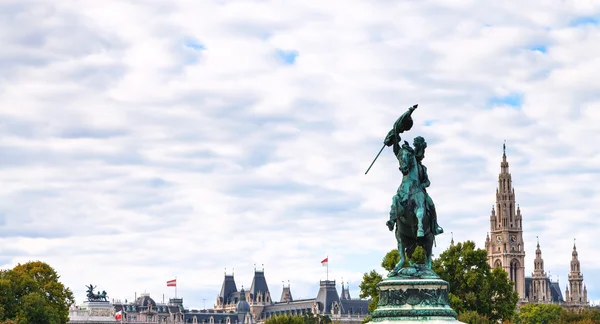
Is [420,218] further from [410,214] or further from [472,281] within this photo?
[472,281]

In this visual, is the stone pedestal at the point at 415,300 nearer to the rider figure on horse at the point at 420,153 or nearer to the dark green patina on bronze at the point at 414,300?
the dark green patina on bronze at the point at 414,300

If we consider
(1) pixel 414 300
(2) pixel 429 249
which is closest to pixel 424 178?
(2) pixel 429 249

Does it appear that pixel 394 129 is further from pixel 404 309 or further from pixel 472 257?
pixel 472 257

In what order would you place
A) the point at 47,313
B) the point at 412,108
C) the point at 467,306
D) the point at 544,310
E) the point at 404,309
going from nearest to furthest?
the point at 404,309 < the point at 412,108 < the point at 467,306 < the point at 47,313 < the point at 544,310

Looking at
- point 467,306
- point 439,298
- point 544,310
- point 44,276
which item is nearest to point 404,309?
point 439,298

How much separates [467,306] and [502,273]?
5129 millimetres

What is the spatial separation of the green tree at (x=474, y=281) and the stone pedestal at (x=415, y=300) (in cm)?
5559

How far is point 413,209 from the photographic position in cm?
2716

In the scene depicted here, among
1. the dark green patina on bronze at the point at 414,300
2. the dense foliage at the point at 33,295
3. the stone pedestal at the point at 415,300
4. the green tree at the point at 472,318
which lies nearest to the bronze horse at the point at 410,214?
the stone pedestal at the point at 415,300

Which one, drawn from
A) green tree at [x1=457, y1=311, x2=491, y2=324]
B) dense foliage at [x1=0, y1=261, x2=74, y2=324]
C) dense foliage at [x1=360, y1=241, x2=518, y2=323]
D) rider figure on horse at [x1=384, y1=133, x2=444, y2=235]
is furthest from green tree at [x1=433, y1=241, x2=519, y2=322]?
rider figure on horse at [x1=384, y1=133, x2=444, y2=235]

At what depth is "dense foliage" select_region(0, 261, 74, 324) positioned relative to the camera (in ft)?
310

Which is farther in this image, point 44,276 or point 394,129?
point 44,276

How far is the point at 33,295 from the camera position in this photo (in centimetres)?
9606

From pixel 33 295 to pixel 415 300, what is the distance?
244ft
